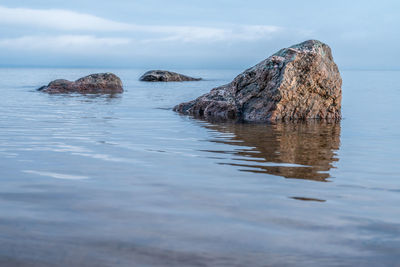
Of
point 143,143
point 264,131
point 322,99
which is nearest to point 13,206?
point 143,143

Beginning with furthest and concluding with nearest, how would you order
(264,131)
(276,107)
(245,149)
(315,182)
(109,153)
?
(276,107), (264,131), (245,149), (109,153), (315,182)

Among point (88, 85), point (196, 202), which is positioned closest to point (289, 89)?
point (196, 202)

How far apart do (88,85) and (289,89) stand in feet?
58.6

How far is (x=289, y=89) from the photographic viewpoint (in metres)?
11.7

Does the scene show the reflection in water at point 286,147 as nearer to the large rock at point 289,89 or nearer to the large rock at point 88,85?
the large rock at point 289,89

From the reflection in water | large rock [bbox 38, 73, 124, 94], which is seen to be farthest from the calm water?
large rock [bbox 38, 73, 124, 94]

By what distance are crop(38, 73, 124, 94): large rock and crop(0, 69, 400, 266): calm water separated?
59.0ft

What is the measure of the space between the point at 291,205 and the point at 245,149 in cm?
323

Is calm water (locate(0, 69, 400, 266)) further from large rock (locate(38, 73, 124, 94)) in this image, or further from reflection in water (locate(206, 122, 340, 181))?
large rock (locate(38, 73, 124, 94))

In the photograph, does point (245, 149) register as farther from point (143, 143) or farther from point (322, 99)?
point (322, 99)

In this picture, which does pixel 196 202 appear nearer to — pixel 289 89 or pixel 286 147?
pixel 286 147

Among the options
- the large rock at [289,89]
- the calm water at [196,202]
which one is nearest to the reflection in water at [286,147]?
the calm water at [196,202]

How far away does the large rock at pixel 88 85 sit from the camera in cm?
2504

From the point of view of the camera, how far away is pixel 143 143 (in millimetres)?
7391
